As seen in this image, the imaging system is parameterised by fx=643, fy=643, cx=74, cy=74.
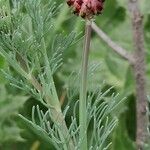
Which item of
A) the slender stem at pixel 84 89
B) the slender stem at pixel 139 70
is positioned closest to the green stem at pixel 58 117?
the slender stem at pixel 84 89

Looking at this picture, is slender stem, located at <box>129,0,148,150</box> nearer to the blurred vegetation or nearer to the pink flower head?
the blurred vegetation

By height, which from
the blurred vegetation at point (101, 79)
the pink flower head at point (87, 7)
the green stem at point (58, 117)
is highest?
the pink flower head at point (87, 7)

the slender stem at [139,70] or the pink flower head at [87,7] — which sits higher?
the pink flower head at [87,7]

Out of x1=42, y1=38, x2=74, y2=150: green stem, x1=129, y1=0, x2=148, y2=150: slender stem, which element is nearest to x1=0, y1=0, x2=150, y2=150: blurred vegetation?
x1=129, y1=0, x2=148, y2=150: slender stem

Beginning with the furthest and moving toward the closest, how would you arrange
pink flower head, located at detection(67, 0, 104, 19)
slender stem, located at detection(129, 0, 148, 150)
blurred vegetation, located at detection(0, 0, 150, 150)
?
blurred vegetation, located at detection(0, 0, 150, 150)
slender stem, located at detection(129, 0, 148, 150)
pink flower head, located at detection(67, 0, 104, 19)

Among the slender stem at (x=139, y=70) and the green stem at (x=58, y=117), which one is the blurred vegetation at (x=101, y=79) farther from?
the green stem at (x=58, y=117)

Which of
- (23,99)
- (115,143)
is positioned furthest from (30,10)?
(115,143)

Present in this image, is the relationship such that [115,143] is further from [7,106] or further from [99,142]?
[99,142]
